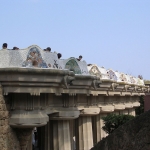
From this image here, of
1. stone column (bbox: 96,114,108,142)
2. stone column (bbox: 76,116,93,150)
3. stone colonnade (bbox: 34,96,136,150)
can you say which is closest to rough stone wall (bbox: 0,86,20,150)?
stone colonnade (bbox: 34,96,136,150)

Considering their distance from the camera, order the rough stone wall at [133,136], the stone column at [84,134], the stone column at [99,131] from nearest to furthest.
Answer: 1. the rough stone wall at [133,136]
2. the stone column at [84,134]
3. the stone column at [99,131]

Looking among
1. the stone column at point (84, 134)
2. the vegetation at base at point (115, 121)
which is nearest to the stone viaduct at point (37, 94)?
the vegetation at base at point (115, 121)

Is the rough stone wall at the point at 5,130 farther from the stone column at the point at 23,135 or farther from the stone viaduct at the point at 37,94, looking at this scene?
the stone column at the point at 23,135

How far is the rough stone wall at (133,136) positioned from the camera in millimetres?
6520

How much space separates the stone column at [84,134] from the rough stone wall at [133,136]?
10.1m

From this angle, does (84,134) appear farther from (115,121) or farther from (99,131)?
(99,131)

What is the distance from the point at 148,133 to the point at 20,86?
517cm

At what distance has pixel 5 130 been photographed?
33.8ft

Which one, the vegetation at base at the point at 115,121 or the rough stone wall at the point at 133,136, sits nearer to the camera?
the rough stone wall at the point at 133,136

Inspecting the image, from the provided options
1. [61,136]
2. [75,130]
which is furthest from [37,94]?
[75,130]

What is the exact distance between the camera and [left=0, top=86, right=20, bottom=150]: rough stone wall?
1009 cm

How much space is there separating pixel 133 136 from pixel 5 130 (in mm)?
4969

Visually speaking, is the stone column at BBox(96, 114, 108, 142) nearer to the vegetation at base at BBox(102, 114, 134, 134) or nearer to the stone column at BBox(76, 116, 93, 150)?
the stone column at BBox(76, 116, 93, 150)

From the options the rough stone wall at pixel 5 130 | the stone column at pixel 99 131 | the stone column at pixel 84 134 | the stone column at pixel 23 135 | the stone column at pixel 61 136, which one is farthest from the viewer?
the stone column at pixel 99 131
